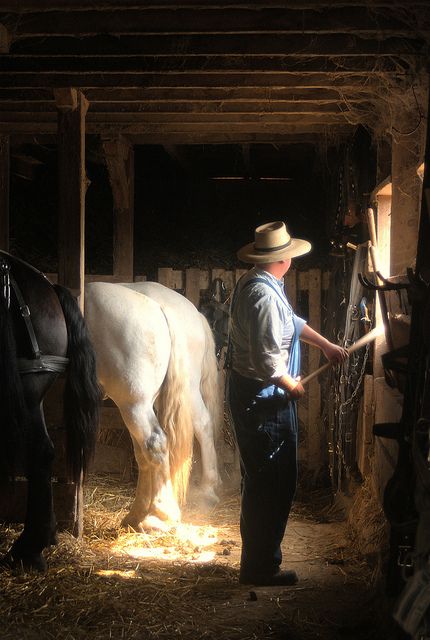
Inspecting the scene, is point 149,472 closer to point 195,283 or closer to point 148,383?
point 148,383

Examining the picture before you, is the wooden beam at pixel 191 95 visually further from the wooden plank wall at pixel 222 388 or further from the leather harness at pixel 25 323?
the wooden plank wall at pixel 222 388

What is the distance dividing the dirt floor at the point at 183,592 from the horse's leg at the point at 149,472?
0.14m

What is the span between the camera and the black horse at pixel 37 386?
406 cm

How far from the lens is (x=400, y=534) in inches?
111

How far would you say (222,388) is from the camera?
23.2 feet

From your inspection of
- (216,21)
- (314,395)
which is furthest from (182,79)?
(314,395)

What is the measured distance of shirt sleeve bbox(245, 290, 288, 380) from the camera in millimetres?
3951

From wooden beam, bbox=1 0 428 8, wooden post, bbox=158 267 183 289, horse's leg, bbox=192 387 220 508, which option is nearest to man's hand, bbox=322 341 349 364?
wooden beam, bbox=1 0 428 8

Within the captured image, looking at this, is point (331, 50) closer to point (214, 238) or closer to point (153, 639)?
point (153, 639)

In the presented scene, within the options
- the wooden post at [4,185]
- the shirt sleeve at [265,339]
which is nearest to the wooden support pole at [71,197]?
the shirt sleeve at [265,339]

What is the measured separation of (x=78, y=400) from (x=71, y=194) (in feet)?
5.15

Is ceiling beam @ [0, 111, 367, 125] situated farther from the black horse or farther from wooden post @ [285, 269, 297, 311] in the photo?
the black horse

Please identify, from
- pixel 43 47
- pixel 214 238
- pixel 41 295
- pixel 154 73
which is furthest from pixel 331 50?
pixel 214 238

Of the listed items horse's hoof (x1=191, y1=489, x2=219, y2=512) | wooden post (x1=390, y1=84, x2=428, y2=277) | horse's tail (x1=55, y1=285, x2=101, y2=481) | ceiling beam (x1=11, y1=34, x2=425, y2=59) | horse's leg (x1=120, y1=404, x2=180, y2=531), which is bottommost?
horse's hoof (x1=191, y1=489, x2=219, y2=512)
